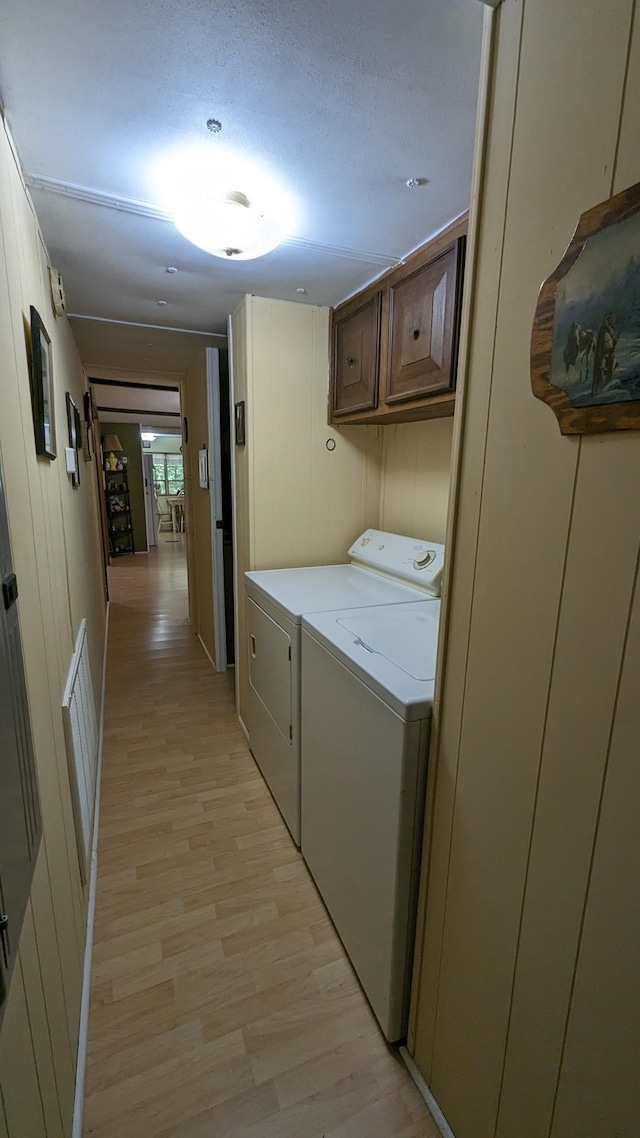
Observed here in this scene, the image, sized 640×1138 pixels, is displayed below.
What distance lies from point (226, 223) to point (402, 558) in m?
1.37

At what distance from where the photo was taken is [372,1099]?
3.74ft

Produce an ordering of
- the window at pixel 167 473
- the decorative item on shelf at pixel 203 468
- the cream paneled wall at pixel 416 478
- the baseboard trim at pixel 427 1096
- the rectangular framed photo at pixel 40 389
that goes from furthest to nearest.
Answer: the window at pixel 167 473 < the decorative item on shelf at pixel 203 468 < the cream paneled wall at pixel 416 478 < the rectangular framed photo at pixel 40 389 < the baseboard trim at pixel 427 1096

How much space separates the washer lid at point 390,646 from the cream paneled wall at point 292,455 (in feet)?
2.68

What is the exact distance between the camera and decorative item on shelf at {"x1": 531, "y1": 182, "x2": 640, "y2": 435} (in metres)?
0.57

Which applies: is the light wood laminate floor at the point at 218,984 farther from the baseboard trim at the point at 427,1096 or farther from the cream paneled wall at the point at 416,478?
the cream paneled wall at the point at 416,478

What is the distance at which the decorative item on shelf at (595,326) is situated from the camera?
1.87 feet

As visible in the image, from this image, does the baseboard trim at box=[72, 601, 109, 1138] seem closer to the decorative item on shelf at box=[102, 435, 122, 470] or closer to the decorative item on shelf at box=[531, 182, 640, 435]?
the decorative item on shelf at box=[531, 182, 640, 435]

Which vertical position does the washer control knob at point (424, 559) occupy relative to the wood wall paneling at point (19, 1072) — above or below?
above

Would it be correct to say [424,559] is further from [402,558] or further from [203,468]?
[203,468]

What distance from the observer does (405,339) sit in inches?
64.4

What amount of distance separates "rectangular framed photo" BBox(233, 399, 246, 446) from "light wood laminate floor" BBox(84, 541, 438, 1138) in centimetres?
168

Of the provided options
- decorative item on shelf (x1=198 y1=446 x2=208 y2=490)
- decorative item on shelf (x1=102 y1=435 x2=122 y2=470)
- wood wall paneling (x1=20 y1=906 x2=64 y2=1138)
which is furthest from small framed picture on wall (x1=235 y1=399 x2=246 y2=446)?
decorative item on shelf (x1=102 y1=435 x2=122 y2=470)

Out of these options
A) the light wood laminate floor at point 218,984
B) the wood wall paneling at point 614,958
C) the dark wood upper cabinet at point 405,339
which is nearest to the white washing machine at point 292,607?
the light wood laminate floor at point 218,984

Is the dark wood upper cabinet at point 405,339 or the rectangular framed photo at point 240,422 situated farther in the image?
the rectangular framed photo at point 240,422
